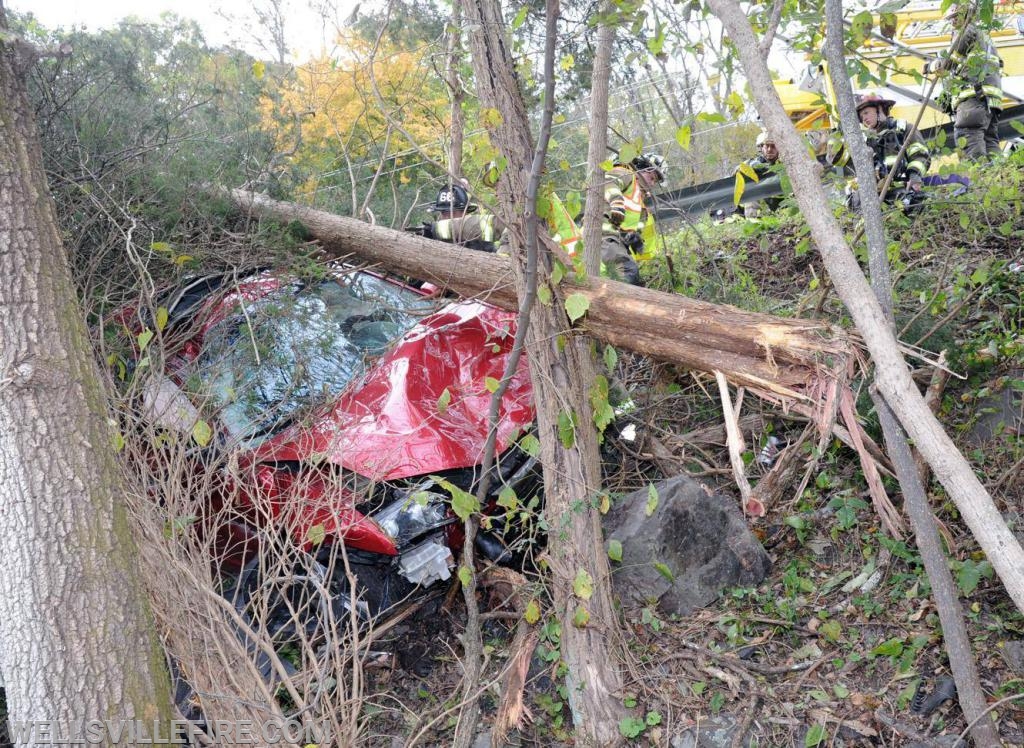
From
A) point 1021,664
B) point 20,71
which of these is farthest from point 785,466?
point 20,71

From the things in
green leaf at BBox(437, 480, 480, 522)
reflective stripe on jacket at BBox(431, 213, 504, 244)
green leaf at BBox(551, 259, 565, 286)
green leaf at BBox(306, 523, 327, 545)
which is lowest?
green leaf at BBox(306, 523, 327, 545)

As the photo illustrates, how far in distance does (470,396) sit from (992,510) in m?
2.53

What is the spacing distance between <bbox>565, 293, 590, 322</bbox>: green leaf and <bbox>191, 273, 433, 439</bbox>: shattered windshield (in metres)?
1.30

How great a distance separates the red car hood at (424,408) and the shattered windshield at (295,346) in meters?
0.14

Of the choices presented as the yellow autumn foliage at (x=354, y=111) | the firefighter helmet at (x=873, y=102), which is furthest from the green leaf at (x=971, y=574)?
the yellow autumn foliage at (x=354, y=111)

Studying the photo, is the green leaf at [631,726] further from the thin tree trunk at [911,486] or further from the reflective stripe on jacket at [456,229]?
the reflective stripe on jacket at [456,229]

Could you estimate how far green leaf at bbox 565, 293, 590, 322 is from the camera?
3.44 metres

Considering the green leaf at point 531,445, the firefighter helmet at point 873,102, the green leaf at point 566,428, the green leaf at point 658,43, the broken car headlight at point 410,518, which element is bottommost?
the broken car headlight at point 410,518

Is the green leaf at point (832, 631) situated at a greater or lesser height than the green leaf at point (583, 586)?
lesser

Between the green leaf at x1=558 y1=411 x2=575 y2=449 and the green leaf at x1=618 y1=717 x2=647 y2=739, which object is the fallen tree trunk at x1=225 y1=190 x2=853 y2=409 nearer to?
the green leaf at x1=558 y1=411 x2=575 y2=449

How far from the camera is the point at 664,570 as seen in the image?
12.3 feet

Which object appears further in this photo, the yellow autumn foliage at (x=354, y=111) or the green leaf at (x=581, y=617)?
the yellow autumn foliage at (x=354, y=111)

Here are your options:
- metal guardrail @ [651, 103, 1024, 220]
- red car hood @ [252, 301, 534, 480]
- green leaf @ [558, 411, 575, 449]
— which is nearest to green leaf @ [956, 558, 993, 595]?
green leaf @ [558, 411, 575, 449]

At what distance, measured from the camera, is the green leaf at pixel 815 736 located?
2.96 meters
